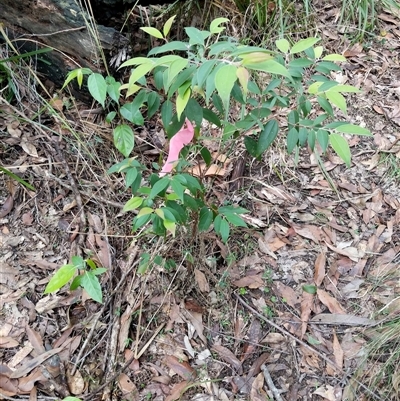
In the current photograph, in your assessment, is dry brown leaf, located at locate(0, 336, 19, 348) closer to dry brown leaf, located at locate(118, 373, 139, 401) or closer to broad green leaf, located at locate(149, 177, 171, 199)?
dry brown leaf, located at locate(118, 373, 139, 401)

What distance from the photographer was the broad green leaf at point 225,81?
691 mm

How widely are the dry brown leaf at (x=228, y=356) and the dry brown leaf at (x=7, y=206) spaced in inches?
36.3

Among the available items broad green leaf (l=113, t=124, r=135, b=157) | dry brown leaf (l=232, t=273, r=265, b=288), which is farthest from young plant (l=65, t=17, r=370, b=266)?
dry brown leaf (l=232, t=273, r=265, b=288)

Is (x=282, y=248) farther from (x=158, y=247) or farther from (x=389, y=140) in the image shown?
(x=389, y=140)

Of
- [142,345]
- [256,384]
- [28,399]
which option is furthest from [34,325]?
[256,384]

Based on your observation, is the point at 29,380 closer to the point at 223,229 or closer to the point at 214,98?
the point at 223,229

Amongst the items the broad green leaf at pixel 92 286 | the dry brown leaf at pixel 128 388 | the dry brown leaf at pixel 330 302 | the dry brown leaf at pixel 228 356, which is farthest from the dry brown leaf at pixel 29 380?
the dry brown leaf at pixel 330 302

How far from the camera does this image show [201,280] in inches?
62.1

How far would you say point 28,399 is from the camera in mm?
1321

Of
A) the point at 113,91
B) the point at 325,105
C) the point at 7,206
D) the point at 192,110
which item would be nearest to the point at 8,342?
the point at 7,206

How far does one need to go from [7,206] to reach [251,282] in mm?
970

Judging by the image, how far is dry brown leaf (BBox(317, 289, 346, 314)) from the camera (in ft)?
5.18

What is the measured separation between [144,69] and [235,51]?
197 millimetres

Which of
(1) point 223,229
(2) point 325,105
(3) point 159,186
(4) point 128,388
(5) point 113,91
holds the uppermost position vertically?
(2) point 325,105
